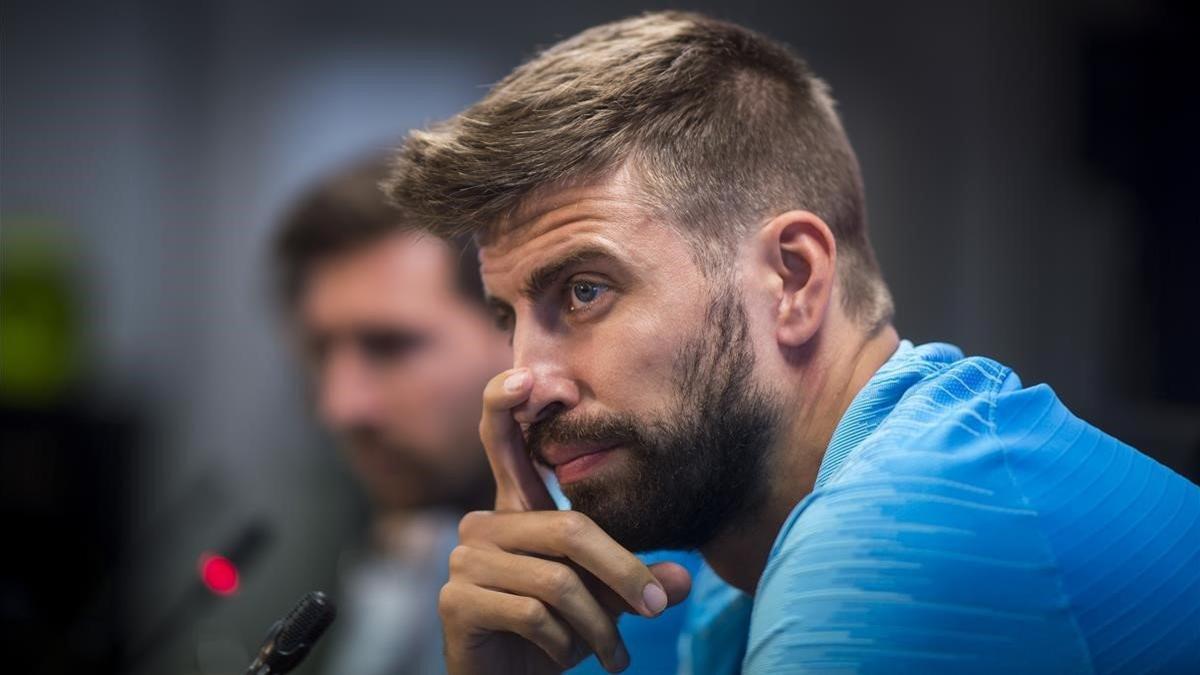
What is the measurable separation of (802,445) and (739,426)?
7 cm

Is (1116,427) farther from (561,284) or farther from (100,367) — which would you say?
(100,367)

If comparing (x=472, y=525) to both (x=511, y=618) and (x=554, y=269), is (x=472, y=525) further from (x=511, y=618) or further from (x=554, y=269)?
(x=554, y=269)

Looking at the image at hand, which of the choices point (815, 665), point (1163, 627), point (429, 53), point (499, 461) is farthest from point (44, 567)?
point (1163, 627)

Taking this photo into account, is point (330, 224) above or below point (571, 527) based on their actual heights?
above

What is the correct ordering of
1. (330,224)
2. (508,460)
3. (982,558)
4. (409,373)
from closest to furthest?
(982,558)
(508,460)
(409,373)
(330,224)

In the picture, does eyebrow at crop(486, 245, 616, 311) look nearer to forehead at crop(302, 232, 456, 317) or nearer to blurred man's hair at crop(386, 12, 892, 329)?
blurred man's hair at crop(386, 12, 892, 329)

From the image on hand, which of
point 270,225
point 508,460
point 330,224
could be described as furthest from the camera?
point 270,225

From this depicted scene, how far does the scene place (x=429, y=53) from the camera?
2170mm

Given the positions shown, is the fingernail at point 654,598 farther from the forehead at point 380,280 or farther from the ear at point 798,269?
the forehead at point 380,280

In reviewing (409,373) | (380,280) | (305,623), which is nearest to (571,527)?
(305,623)

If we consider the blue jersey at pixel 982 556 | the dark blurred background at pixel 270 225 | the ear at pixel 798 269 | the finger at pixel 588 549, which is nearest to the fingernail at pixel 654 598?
the finger at pixel 588 549

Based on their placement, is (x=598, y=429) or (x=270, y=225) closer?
(x=598, y=429)

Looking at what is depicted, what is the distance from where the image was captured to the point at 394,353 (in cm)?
165

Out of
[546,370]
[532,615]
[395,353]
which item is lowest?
[532,615]
